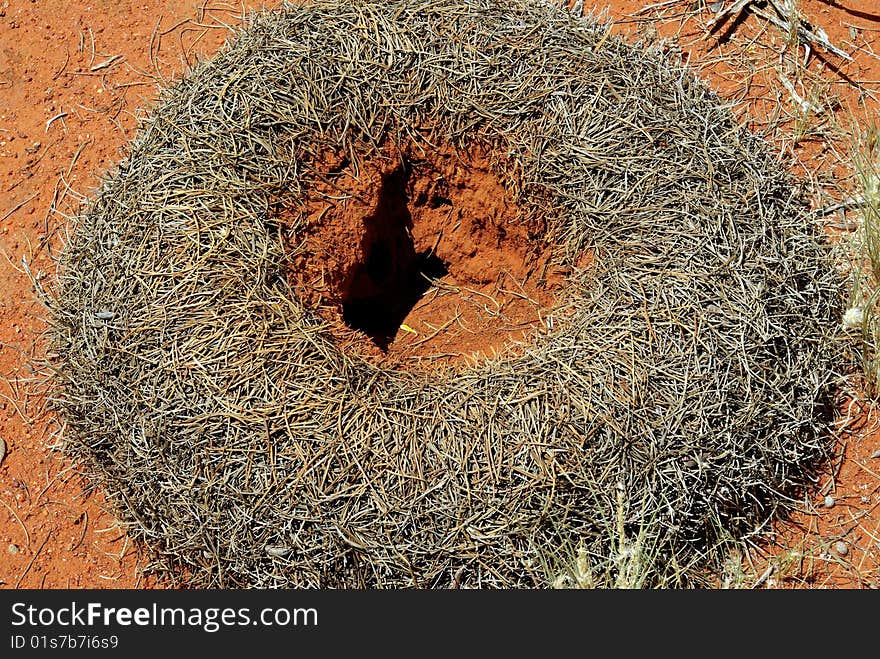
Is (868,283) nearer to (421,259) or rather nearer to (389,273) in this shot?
(421,259)

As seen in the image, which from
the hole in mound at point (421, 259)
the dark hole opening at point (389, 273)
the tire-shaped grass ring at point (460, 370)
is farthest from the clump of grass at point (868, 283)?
the dark hole opening at point (389, 273)

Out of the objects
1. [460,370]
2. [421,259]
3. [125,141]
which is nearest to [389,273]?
[421,259]

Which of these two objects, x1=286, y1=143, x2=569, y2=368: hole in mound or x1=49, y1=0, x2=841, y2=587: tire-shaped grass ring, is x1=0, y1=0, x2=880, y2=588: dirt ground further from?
x1=286, y1=143, x2=569, y2=368: hole in mound

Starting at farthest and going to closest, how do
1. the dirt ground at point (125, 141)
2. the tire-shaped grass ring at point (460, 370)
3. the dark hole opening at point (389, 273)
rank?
1. the dark hole opening at point (389, 273)
2. the dirt ground at point (125, 141)
3. the tire-shaped grass ring at point (460, 370)

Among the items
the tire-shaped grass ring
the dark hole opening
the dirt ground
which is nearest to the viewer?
the tire-shaped grass ring

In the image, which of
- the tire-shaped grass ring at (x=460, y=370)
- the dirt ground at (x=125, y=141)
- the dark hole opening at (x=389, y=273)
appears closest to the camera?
the tire-shaped grass ring at (x=460, y=370)

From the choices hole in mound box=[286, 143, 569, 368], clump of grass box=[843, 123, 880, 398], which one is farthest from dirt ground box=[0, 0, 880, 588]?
hole in mound box=[286, 143, 569, 368]

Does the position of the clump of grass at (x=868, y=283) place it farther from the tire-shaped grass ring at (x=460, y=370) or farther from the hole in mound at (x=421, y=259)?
the hole in mound at (x=421, y=259)
